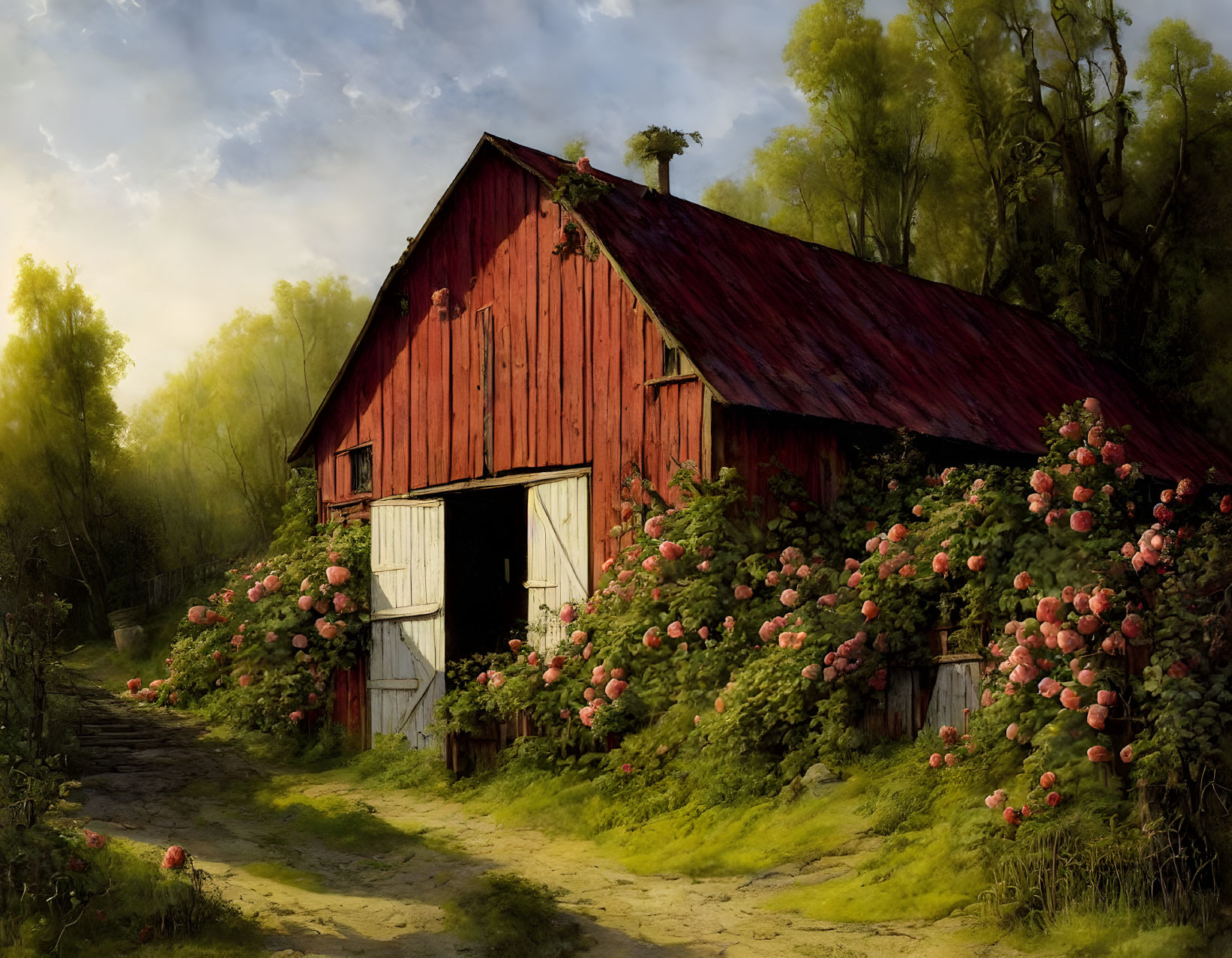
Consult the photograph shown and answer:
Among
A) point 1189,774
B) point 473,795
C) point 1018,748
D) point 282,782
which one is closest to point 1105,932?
point 1189,774

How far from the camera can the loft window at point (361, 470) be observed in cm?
1539

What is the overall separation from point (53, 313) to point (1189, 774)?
2775 cm

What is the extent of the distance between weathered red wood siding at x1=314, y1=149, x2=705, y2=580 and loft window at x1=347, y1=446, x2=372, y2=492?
10 centimetres

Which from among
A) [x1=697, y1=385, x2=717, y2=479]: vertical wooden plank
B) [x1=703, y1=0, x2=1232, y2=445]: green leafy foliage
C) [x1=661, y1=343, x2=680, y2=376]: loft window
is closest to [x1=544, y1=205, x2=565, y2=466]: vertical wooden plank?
[x1=661, y1=343, x2=680, y2=376]: loft window

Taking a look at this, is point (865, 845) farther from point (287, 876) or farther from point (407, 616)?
point (407, 616)

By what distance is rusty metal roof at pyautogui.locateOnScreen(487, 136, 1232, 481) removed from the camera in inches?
448

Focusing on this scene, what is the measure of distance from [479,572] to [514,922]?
755 centimetres

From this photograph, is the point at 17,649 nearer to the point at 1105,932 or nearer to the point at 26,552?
the point at 26,552

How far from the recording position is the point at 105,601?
28.7 meters

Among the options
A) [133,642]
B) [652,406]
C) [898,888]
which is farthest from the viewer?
[133,642]

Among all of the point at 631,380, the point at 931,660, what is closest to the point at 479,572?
the point at 631,380

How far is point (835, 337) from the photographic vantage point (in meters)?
13.1

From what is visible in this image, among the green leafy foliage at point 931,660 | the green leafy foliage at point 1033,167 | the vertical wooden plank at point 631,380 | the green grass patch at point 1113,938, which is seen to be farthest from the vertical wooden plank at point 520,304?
the green leafy foliage at point 1033,167

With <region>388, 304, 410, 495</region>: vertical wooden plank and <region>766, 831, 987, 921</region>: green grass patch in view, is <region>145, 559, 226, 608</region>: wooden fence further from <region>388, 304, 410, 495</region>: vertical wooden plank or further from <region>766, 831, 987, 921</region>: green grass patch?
<region>766, 831, 987, 921</region>: green grass patch
